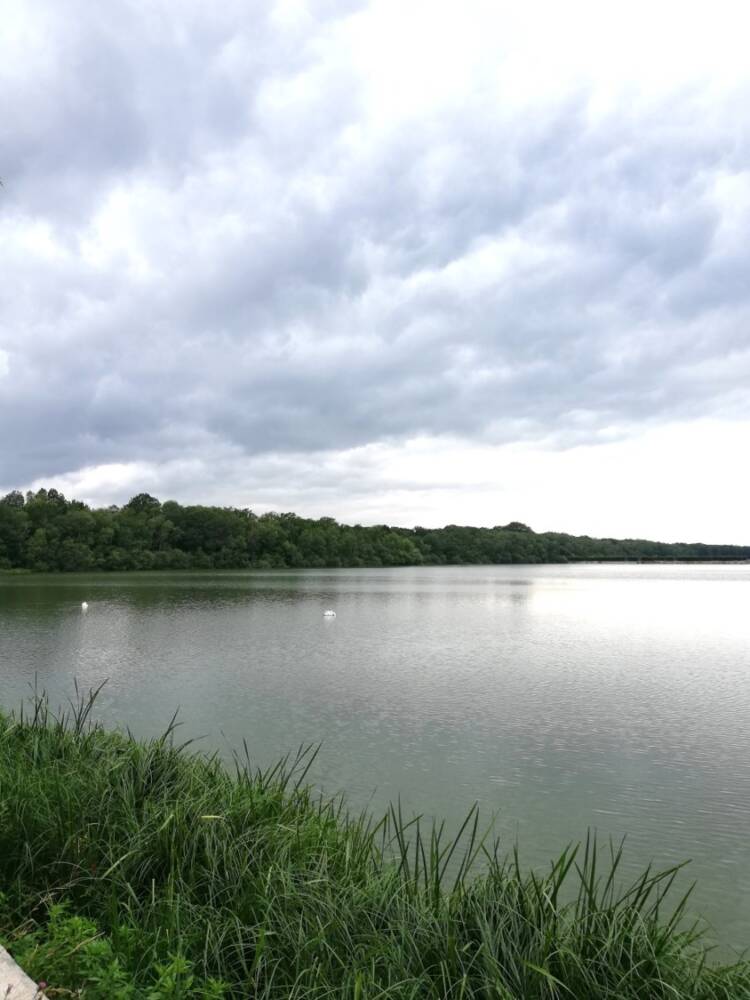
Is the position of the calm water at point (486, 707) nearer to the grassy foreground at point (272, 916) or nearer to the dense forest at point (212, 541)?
the grassy foreground at point (272, 916)

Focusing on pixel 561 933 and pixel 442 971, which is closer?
pixel 442 971

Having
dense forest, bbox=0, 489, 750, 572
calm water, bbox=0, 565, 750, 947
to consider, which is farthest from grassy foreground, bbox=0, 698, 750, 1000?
dense forest, bbox=0, 489, 750, 572

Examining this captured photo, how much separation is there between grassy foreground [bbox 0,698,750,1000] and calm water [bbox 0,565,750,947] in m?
2.33

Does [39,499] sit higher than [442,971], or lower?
higher

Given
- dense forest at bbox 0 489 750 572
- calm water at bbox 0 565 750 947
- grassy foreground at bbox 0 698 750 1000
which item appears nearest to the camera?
grassy foreground at bbox 0 698 750 1000

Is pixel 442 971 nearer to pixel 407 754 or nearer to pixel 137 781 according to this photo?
pixel 137 781

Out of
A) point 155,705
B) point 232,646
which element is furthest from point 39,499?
point 155,705

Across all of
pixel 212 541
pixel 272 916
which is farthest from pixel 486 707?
pixel 212 541

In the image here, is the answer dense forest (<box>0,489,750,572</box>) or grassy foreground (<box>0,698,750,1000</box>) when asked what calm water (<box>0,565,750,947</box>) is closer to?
grassy foreground (<box>0,698,750,1000</box>)

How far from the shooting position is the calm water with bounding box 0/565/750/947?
7250mm

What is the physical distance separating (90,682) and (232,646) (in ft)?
20.1

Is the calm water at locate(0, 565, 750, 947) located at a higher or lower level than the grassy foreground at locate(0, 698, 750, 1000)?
lower

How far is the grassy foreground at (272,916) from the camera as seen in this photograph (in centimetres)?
297

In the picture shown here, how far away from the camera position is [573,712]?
12.0 m
